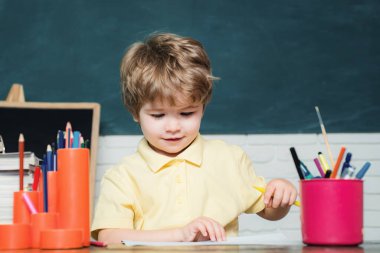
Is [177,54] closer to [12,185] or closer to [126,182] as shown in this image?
[126,182]

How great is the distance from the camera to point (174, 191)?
149 centimetres

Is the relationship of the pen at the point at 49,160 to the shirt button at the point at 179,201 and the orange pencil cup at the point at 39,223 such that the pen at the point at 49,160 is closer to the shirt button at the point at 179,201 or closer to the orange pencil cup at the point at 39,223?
the orange pencil cup at the point at 39,223

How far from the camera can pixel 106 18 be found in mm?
2654

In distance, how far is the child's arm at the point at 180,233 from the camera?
44.6 inches

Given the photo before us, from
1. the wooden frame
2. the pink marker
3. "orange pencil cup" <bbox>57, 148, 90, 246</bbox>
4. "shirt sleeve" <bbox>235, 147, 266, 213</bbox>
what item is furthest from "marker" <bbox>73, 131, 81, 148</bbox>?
the wooden frame

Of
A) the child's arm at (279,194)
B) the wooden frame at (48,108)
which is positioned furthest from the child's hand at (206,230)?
the wooden frame at (48,108)

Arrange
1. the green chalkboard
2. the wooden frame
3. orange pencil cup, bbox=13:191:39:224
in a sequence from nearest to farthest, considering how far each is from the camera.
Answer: orange pencil cup, bbox=13:191:39:224 → the wooden frame → the green chalkboard

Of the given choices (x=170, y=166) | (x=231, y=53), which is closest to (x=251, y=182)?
(x=170, y=166)

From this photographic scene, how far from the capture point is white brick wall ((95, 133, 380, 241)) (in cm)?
255

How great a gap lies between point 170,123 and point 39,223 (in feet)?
1.60

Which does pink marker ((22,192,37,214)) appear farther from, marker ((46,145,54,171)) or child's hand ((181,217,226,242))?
child's hand ((181,217,226,242))

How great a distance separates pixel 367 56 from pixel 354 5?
21 centimetres

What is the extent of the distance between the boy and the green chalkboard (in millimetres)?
1013

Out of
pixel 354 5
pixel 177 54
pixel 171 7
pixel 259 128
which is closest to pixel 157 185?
pixel 177 54
